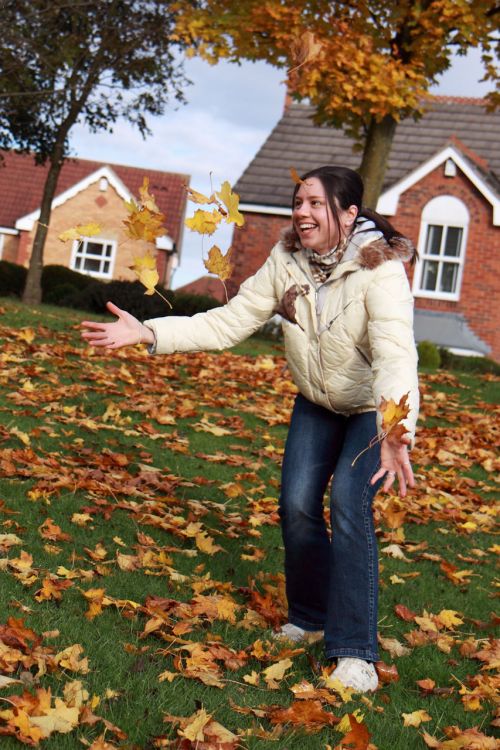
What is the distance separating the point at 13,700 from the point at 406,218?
77.4ft

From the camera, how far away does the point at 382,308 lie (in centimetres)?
380

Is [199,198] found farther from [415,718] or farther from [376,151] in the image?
[376,151]

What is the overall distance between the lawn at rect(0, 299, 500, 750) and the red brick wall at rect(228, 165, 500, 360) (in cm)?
1568

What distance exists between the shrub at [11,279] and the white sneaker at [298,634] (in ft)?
69.8

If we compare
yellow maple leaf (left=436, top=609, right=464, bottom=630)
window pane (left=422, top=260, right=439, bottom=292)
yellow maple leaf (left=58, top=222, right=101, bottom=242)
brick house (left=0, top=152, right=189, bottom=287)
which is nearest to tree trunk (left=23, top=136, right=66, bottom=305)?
window pane (left=422, top=260, right=439, bottom=292)

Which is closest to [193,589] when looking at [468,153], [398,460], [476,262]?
[398,460]

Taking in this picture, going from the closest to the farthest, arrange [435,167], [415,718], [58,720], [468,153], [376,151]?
[58,720] → [415,718] → [376,151] → [435,167] → [468,153]

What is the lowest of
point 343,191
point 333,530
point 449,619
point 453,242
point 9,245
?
point 449,619

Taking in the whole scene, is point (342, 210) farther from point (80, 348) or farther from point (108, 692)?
point (80, 348)

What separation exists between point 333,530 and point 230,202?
53.7 inches

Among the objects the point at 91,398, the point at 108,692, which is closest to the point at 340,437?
the point at 108,692

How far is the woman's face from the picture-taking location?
3959mm

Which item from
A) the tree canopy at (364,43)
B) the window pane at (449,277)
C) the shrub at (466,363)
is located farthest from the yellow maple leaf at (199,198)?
the window pane at (449,277)

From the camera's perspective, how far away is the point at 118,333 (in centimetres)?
391
